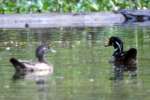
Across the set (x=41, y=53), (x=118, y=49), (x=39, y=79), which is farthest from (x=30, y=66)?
(x=118, y=49)

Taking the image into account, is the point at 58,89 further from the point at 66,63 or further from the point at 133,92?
the point at 66,63

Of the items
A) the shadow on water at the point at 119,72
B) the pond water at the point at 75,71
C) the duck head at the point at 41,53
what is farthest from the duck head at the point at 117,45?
the duck head at the point at 41,53

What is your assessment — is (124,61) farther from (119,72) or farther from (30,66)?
(30,66)

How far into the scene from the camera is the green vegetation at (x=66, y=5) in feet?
133

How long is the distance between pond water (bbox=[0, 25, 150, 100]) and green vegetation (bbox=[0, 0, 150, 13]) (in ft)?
33.1

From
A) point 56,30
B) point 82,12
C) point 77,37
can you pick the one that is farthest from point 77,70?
point 82,12

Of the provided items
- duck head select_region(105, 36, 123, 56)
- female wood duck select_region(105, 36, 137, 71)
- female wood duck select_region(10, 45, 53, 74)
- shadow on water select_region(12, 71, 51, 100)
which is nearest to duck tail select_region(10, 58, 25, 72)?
female wood duck select_region(10, 45, 53, 74)

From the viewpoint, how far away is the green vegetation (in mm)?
40491

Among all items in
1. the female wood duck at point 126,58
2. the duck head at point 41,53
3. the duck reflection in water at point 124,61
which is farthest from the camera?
the duck head at point 41,53

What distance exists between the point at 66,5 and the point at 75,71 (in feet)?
75.8

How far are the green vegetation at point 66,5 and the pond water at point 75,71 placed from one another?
10076 mm

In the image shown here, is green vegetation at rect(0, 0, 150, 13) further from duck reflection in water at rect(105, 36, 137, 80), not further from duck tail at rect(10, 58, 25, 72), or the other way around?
duck tail at rect(10, 58, 25, 72)

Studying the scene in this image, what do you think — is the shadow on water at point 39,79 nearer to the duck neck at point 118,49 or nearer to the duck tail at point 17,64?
the duck tail at point 17,64

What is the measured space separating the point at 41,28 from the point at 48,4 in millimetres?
5371
